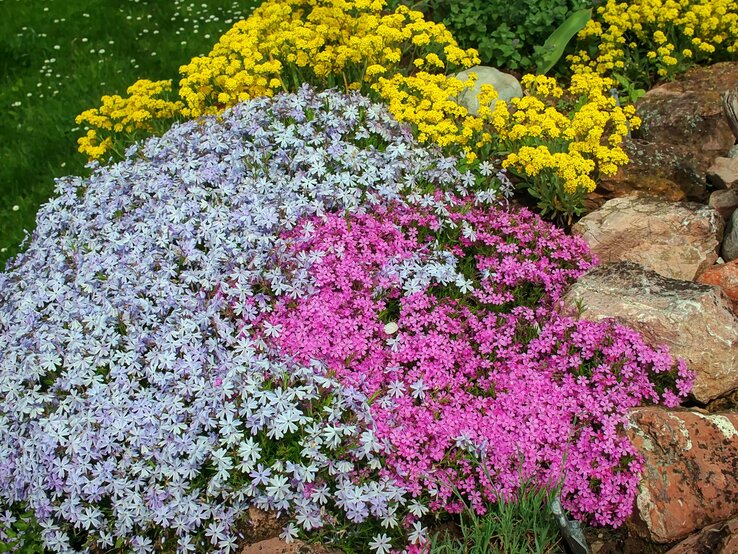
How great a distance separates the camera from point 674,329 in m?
3.92

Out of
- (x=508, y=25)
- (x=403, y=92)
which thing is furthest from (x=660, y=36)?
(x=403, y=92)

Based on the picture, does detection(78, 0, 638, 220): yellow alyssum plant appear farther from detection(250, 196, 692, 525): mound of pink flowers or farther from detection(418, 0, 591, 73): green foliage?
detection(250, 196, 692, 525): mound of pink flowers

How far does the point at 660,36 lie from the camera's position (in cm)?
599

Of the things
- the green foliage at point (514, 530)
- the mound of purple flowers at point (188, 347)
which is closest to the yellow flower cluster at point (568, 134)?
the mound of purple flowers at point (188, 347)

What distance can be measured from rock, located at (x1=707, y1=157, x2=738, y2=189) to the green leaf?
1.62 m

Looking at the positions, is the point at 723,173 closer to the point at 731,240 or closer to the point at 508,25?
the point at 731,240

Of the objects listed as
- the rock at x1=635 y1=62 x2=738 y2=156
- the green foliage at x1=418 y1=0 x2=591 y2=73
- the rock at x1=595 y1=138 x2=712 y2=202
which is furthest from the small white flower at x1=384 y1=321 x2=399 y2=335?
the green foliage at x1=418 y1=0 x2=591 y2=73

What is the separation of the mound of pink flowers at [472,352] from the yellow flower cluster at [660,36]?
2372 millimetres

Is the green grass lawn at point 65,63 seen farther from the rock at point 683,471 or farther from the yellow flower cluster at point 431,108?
the rock at point 683,471

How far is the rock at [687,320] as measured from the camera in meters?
3.91

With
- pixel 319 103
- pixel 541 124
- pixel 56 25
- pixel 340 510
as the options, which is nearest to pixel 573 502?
pixel 340 510

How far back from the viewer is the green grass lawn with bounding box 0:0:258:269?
6973 mm

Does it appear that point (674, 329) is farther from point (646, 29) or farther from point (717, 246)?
point (646, 29)

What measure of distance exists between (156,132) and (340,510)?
3.80 metres
